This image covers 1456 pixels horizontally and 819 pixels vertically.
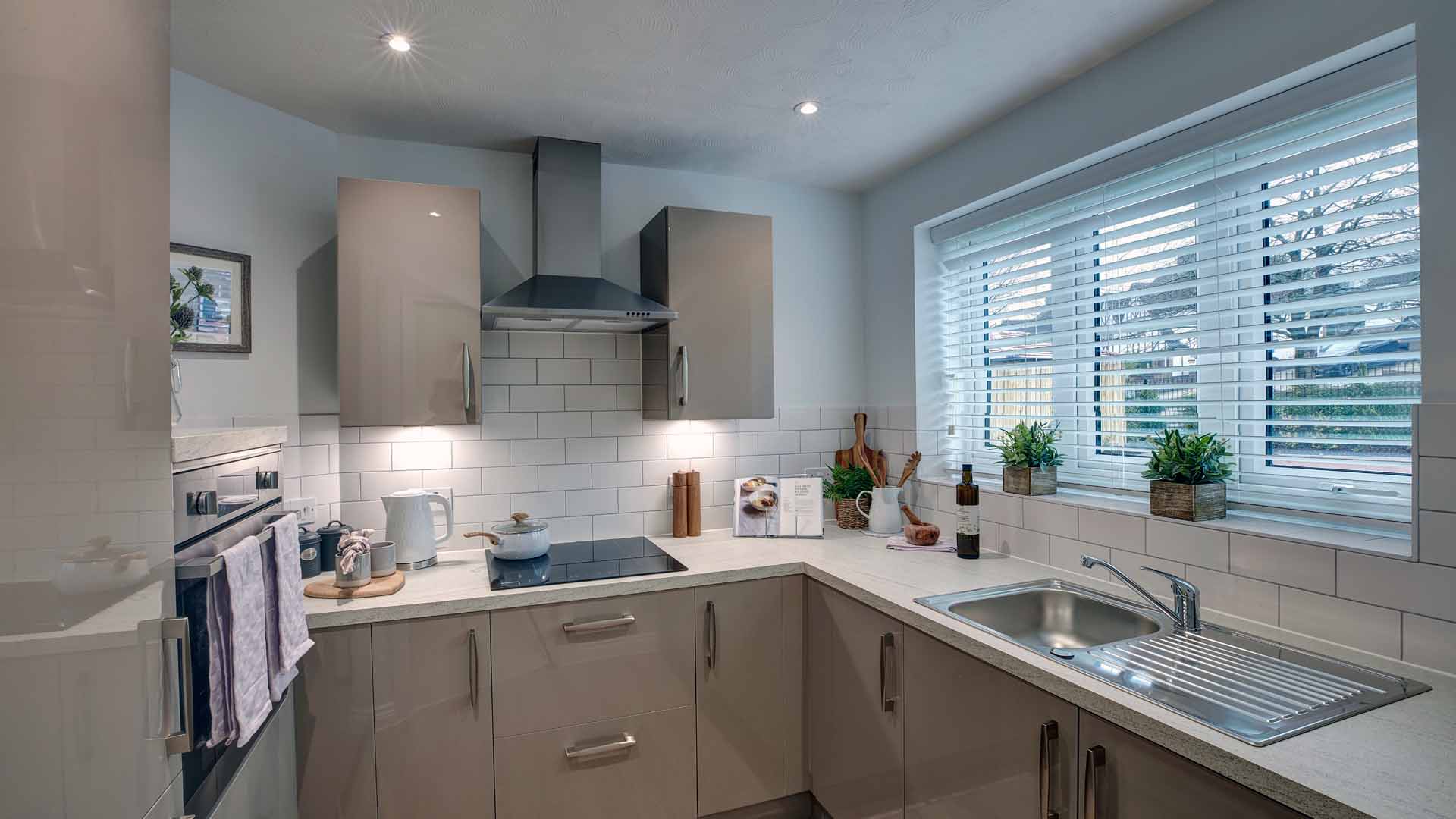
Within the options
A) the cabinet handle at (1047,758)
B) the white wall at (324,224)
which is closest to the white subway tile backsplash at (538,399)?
the white wall at (324,224)

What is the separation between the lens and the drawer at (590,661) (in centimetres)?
211

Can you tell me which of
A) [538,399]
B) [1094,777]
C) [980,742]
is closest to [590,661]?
[538,399]

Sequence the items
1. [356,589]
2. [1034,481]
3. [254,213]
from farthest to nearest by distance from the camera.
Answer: [1034,481]
[254,213]
[356,589]

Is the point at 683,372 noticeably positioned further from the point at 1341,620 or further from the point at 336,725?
the point at 1341,620

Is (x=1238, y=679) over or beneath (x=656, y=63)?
beneath

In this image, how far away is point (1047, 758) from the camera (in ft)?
4.75

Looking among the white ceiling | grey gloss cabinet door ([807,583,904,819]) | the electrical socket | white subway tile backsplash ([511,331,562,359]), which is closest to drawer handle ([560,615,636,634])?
grey gloss cabinet door ([807,583,904,819])

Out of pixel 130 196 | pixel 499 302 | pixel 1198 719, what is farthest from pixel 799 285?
pixel 130 196

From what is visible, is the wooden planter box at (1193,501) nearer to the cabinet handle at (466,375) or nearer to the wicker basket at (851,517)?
the wicker basket at (851,517)

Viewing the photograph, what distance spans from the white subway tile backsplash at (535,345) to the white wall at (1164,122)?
1457mm

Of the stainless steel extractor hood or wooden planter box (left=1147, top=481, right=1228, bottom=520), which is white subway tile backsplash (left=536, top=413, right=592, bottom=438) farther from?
wooden planter box (left=1147, top=481, right=1228, bottom=520)

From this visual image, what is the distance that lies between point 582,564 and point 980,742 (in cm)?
138

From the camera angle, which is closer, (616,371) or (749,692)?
(749,692)

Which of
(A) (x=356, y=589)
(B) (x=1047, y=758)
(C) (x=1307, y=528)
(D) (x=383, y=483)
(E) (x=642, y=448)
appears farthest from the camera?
(E) (x=642, y=448)
